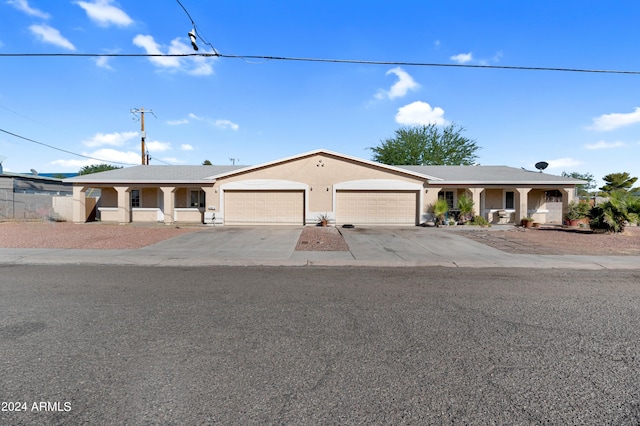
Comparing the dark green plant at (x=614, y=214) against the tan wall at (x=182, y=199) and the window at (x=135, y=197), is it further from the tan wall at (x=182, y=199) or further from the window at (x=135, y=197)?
the window at (x=135, y=197)

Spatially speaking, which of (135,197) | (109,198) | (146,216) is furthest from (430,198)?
(109,198)

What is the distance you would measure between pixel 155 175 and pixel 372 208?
1483cm

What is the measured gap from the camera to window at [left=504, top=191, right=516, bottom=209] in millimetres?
21702

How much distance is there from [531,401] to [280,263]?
273 inches

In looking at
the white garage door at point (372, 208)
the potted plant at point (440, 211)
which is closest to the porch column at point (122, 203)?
the white garage door at point (372, 208)

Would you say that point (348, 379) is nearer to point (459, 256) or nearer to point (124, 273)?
point (124, 273)

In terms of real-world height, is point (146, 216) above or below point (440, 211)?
below

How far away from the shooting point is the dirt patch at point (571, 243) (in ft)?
35.9

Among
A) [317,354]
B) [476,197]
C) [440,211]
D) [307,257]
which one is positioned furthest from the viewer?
[476,197]

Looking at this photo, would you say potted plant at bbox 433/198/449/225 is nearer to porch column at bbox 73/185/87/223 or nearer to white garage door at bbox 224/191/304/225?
white garage door at bbox 224/191/304/225

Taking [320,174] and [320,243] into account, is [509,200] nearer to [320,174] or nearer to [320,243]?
[320,174]

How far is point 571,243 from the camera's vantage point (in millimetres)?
12820

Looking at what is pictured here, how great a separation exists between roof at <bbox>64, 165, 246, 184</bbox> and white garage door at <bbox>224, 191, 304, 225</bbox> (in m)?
2.47

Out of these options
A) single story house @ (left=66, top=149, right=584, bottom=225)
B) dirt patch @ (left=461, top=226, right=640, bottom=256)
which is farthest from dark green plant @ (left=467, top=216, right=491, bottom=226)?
dirt patch @ (left=461, top=226, right=640, bottom=256)
